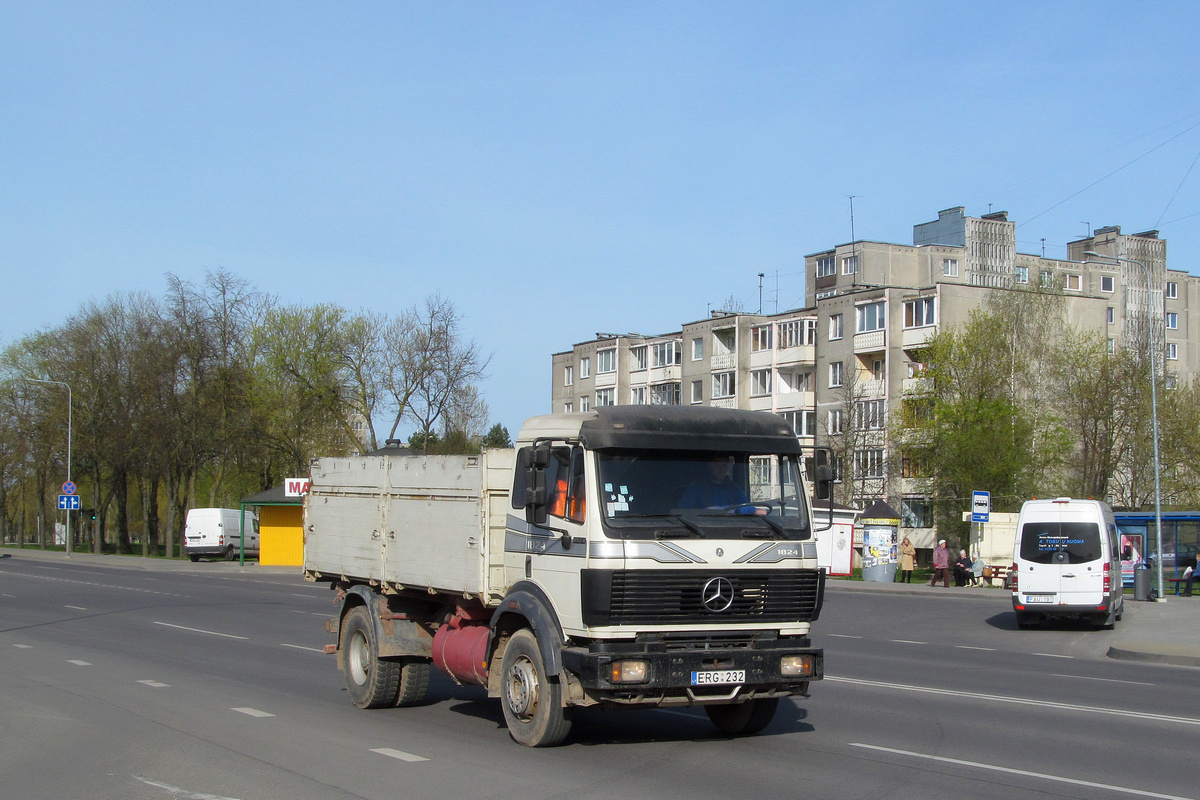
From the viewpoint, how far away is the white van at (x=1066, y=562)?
2314 cm

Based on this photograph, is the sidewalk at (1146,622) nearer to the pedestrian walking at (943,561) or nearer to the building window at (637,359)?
the pedestrian walking at (943,561)

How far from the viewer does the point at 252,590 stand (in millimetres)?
33312

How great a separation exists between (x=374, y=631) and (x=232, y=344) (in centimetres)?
4873

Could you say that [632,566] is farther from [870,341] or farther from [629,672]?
[870,341]


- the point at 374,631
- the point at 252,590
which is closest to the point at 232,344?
the point at 252,590

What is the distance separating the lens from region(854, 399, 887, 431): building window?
64.7 m

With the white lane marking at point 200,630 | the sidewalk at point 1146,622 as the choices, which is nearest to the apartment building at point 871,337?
the sidewalk at point 1146,622

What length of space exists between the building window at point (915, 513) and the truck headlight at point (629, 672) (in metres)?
61.3

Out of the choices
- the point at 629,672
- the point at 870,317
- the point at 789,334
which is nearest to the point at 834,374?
the point at 870,317

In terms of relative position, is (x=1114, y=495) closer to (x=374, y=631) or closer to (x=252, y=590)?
(x=252, y=590)

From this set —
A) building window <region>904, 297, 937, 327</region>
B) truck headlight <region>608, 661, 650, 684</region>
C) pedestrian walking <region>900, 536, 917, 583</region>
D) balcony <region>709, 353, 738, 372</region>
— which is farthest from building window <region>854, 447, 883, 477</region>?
truck headlight <region>608, 661, 650, 684</region>

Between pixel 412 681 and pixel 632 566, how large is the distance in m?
3.85

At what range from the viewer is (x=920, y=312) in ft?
226

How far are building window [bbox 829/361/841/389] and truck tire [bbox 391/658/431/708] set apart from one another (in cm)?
6300
